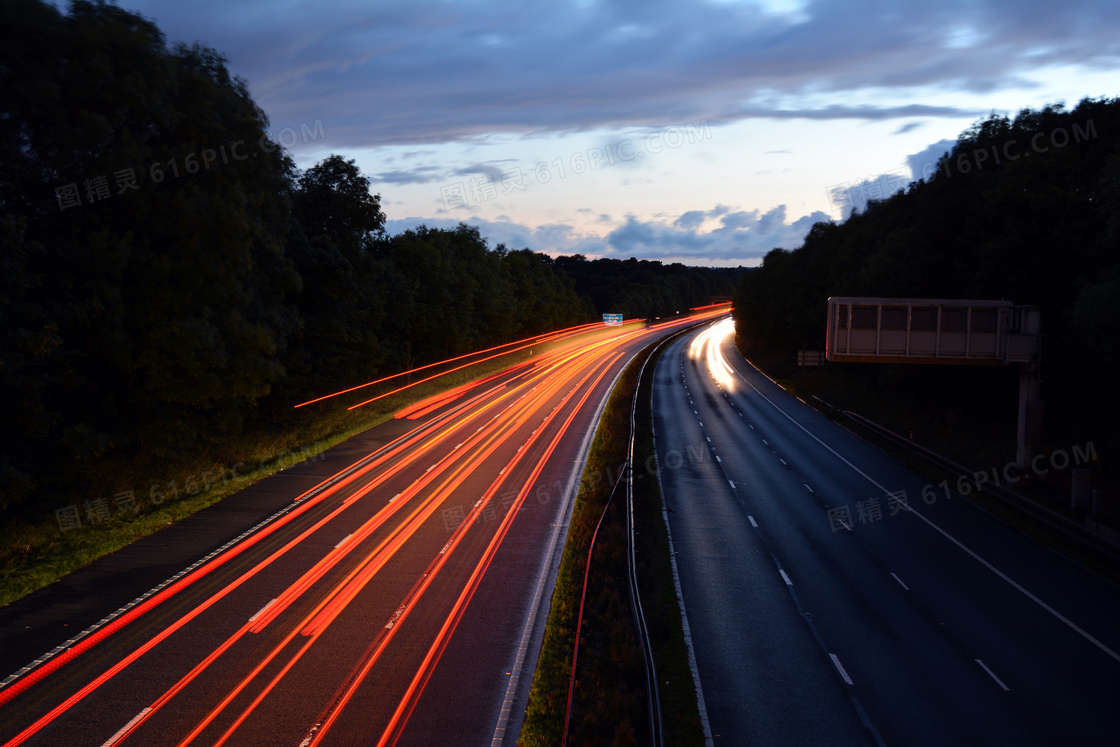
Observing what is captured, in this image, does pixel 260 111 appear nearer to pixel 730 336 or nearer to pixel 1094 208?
pixel 1094 208

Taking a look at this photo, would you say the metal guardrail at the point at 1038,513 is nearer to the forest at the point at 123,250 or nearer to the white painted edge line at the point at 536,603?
the white painted edge line at the point at 536,603

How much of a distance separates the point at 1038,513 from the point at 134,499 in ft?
88.0

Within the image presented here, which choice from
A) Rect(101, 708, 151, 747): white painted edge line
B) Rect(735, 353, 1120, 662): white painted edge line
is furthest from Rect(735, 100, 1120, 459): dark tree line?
Rect(101, 708, 151, 747): white painted edge line

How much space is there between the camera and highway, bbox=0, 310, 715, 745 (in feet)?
34.9

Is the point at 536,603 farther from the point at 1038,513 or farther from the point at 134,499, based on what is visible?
the point at 1038,513

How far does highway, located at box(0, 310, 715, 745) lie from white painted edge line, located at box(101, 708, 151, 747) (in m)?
0.02

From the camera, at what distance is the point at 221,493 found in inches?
906

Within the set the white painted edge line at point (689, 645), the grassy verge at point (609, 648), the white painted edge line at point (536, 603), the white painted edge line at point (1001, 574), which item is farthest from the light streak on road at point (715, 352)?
the grassy verge at point (609, 648)

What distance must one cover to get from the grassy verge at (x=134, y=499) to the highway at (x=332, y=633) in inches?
36.6

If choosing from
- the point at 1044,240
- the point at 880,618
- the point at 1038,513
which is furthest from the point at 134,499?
the point at 1044,240

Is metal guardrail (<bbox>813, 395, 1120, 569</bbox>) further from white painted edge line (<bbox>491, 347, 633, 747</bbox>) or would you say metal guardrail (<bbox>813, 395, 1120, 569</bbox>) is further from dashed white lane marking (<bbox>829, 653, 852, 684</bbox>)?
white painted edge line (<bbox>491, 347, 633, 747</bbox>)

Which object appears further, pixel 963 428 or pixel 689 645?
pixel 963 428

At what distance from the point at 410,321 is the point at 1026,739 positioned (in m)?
52.2

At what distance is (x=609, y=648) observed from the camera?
1334cm
